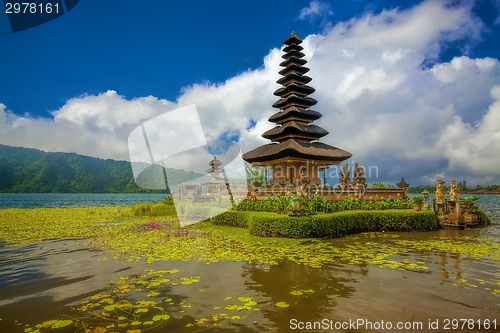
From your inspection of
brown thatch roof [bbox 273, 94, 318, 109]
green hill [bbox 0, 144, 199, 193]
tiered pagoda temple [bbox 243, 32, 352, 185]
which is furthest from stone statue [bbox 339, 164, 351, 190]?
green hill [bbox 0, 144, 199, 193]

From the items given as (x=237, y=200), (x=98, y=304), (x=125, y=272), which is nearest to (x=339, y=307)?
(x=98, y=304)

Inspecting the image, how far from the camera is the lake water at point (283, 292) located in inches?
184

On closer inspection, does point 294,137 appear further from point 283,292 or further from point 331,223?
point 283,292

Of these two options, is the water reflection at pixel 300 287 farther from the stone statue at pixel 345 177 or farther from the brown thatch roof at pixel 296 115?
the brown thatch roof at pixel 296 115

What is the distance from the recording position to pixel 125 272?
24.4 ft

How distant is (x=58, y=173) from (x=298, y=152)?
444 ft

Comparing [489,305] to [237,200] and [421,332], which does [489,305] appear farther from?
[237,200]

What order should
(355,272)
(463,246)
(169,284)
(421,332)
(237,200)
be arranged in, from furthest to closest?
(237,200) → (463,246) → (355,272) → (169,284) → (421,332)

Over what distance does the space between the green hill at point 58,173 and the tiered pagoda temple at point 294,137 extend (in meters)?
88.3

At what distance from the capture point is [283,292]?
5918mm

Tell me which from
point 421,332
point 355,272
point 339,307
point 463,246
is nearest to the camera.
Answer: point 421,332

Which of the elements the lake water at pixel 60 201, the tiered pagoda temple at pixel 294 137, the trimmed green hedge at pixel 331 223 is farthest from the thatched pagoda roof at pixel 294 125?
the lake water at pixel 60 201

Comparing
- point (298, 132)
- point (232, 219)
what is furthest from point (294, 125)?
point (232, 219)

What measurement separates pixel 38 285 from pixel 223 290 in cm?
428
